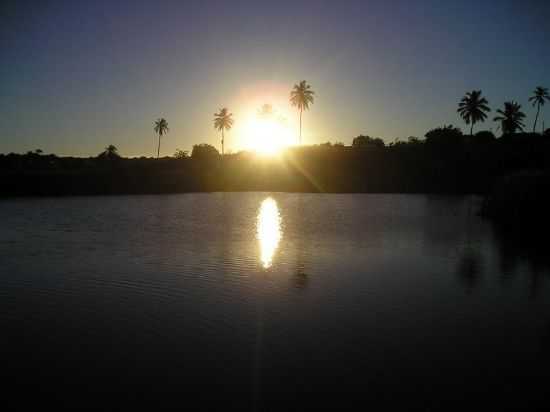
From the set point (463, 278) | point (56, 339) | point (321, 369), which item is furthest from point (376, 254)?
point (56, 339)

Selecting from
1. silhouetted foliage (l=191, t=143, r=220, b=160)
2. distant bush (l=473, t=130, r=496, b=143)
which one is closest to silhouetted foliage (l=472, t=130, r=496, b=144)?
distant bush (l=473, t=130, r=496, b=143)

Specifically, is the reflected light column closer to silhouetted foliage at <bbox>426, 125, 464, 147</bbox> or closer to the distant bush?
silhouetted foliage at <bbox>426, 125, 464, 147</bbox>

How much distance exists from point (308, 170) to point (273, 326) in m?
80.9

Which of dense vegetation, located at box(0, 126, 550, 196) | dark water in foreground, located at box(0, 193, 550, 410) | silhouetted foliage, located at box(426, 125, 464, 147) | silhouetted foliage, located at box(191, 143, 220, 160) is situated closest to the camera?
dark water in foreground, located at box(0, 193, 550, 410)

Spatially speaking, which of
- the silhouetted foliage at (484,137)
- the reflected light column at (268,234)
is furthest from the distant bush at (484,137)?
the reflected light column at (268,234)

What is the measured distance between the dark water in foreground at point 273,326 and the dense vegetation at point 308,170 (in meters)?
62.7

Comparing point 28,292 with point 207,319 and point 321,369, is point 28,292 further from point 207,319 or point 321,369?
point 321,369

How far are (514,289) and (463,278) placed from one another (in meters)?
1.87

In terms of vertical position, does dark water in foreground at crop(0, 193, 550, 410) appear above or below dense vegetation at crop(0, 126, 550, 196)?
below

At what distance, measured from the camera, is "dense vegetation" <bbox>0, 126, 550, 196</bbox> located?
78.3 metres

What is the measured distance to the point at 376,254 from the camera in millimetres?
20266

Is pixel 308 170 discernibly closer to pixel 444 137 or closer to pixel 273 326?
pixel 444 137

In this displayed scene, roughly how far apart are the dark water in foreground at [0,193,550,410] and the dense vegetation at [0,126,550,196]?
2468 inches

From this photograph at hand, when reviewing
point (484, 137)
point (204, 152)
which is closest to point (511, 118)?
point (484, 137)
